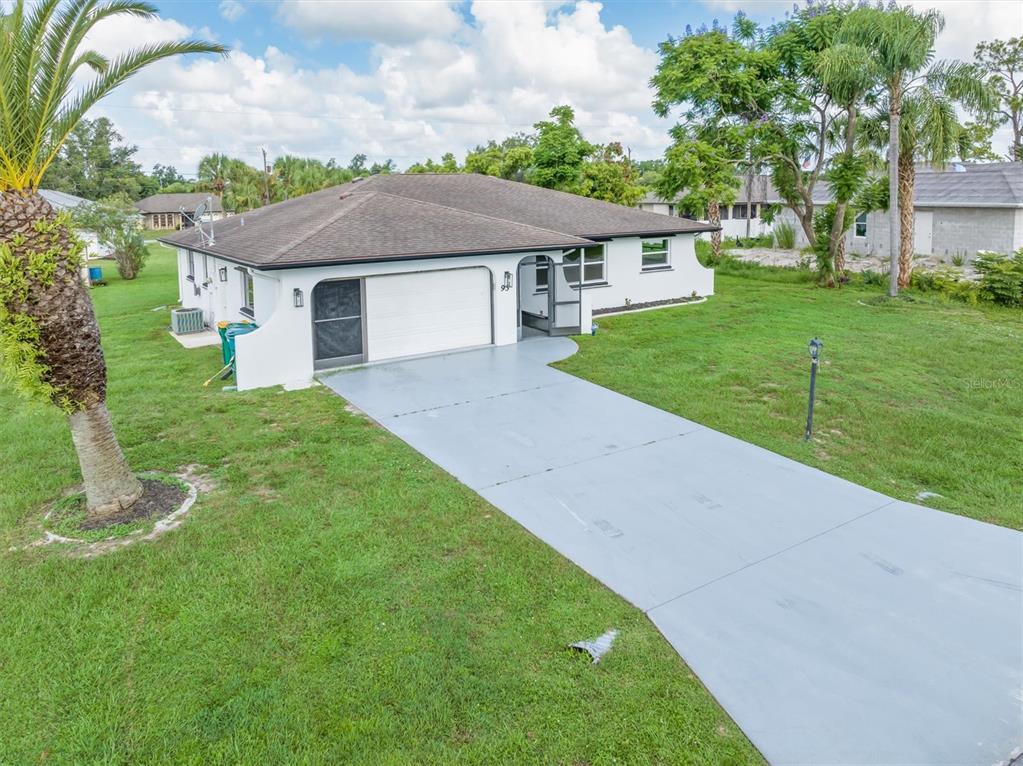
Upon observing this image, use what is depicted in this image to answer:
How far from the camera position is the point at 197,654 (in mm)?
5277

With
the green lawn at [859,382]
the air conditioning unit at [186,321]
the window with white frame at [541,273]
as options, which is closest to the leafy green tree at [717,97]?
the green lawn at [859,382]

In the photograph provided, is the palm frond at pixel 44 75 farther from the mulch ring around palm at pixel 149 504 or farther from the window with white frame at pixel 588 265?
the window with white frame at pixel 588 265

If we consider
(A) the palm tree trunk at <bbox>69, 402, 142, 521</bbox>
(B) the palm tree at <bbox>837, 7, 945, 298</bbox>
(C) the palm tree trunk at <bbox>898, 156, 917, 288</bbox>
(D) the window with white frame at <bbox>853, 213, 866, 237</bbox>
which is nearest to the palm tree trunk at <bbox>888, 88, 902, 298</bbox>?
(B) the palm tree at <bbox>837, 7, 945, 298</bbox>

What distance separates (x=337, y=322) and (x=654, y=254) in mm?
10442

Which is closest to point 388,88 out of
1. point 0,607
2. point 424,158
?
point 424,158

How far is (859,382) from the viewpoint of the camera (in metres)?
12.4

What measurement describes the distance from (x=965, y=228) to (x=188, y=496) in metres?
29.6

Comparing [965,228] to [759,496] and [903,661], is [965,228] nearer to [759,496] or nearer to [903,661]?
[759,496]

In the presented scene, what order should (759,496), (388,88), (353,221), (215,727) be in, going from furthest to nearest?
1. (388,88)
2. (353,221)
3. (759,496)
4. (215,727)

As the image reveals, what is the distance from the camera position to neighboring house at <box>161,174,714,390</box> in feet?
41.7

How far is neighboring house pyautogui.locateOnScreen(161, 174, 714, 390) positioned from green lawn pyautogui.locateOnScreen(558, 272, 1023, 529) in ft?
5.92

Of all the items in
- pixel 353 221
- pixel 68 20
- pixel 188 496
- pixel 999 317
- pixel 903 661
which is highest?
pixel 68 20

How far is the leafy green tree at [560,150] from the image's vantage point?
1220 inches

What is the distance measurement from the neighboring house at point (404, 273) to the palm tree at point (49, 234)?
474 cm
